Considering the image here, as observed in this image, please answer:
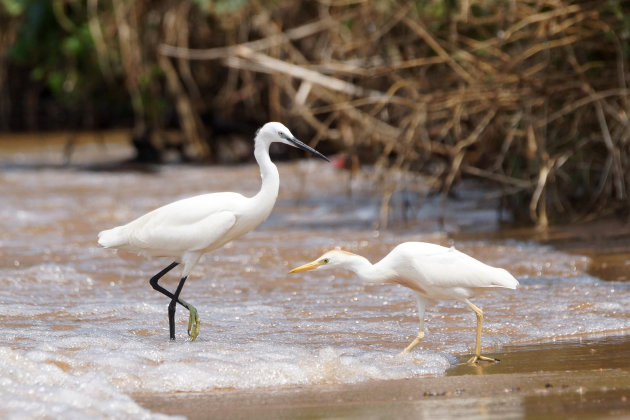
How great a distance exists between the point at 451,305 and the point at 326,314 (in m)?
0.87

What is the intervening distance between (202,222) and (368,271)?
102cm

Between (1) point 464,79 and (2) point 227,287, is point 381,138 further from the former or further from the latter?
(2) point 227,287

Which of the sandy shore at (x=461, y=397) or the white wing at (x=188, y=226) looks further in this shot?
the white wing at (x=188, y=226)

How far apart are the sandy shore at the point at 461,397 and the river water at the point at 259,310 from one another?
197 mm

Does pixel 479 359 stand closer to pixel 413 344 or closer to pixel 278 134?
pixel 413 344

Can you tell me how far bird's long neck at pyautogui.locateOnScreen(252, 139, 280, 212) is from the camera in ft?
20.5

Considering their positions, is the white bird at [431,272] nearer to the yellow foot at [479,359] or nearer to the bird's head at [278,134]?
the yellow foot at [479,359]

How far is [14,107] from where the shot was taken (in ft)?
87.4

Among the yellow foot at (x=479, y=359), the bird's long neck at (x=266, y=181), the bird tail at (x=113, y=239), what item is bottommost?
the yellow foot at (x=479, y=359)

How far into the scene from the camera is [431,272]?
5.71 metres

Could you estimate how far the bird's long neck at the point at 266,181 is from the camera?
624cm

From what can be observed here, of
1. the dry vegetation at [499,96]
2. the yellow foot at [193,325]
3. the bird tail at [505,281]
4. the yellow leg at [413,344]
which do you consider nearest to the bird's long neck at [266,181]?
the yellow foot at [193,325]

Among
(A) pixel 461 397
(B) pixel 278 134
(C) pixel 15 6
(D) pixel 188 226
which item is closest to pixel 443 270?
(A) pixel 461 397

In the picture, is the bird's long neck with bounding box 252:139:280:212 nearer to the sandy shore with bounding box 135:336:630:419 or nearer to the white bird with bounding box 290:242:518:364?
the white bird with bounding box 290:242:518:364
